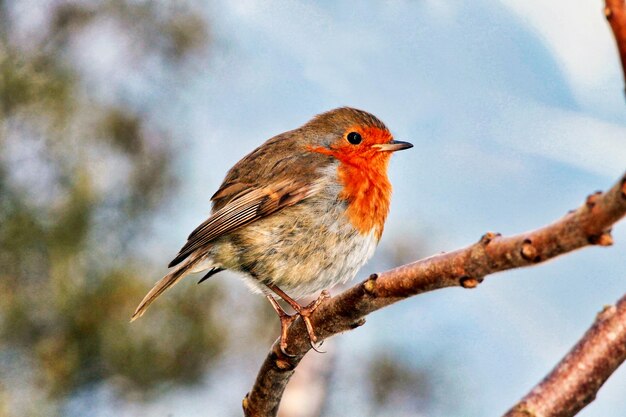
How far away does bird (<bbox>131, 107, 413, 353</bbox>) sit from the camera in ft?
10.7

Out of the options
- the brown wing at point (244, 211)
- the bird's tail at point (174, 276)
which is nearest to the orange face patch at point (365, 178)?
the brown wing at point (244, 211)

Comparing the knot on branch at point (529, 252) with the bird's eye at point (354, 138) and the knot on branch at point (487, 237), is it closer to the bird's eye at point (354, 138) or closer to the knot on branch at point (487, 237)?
the knot on branch at point (487, 237)

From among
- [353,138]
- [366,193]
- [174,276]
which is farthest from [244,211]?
[353,138]

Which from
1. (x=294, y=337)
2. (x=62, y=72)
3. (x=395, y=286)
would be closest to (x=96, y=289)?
(x=62, y=72)

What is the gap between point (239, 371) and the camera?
834cm

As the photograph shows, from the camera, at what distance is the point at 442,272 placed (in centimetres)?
175

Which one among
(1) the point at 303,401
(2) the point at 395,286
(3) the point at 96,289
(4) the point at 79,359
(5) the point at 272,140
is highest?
(3) the point at 96,289

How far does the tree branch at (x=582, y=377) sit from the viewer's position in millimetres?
1594

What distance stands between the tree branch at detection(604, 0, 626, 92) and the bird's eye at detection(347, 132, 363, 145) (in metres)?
2.47

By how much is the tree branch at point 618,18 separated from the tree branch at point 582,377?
23.4 inches

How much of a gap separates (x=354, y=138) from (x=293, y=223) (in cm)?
64

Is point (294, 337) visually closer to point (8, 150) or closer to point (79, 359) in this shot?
point (79, 359)

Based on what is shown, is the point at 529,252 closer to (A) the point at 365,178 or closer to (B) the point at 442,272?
(B) the point at 442,272

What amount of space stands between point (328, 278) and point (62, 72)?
7.64 m
